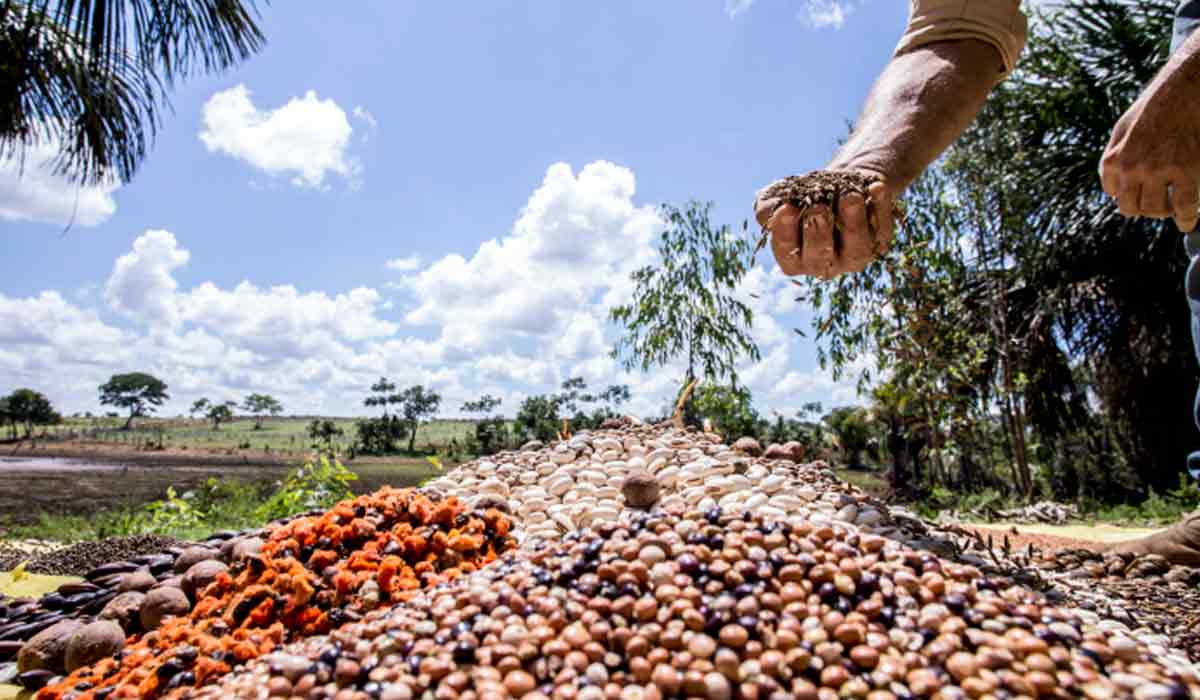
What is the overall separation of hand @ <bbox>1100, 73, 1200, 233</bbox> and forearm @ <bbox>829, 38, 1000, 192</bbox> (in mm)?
323

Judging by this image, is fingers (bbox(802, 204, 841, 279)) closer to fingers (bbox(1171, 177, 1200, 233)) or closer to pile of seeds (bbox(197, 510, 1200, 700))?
pile of seeds (bbox(197, 510, 1200, 700))

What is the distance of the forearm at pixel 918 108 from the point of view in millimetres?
1559

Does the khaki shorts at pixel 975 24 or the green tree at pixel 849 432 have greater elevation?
the khaki shorts at pixel 975 24

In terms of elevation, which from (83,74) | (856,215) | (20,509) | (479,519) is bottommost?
(20,509)

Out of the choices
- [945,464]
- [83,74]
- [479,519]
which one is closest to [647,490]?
[479,519]

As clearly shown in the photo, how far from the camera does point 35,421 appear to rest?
34.1 metres

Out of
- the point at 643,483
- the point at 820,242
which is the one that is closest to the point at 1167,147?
the point at 820,242

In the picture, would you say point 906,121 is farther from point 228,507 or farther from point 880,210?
point 228,507

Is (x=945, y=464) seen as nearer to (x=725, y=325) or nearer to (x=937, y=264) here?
(x=937, y=264)

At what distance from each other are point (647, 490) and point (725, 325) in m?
6.60

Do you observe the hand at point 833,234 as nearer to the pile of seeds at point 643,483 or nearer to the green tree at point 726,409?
the pile of seeds at point 643,483

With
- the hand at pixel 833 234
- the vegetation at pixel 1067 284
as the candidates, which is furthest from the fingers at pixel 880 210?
the vegetation at pixel 1067 284

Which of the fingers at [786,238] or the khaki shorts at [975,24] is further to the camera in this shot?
the khaki shorts at [975,24]

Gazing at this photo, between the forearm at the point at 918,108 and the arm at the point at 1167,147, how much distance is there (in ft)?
1.06
